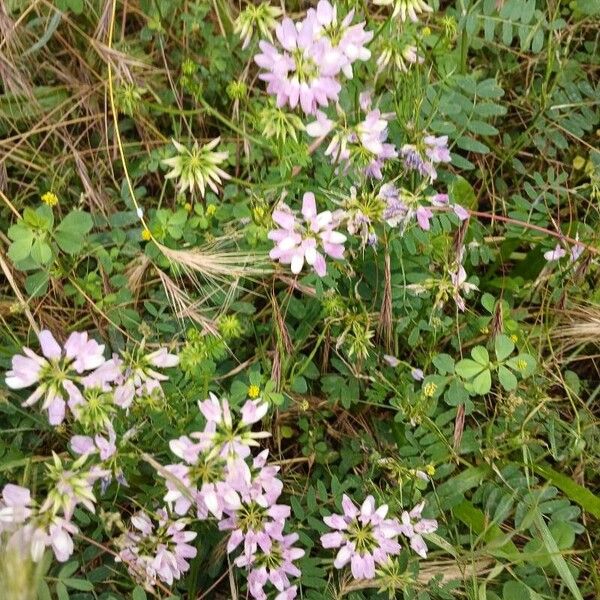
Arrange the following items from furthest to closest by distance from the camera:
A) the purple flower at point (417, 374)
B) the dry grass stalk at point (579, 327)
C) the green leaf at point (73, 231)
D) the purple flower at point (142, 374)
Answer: the dry grass stalk at point (579, 327)
the purple flower at point (417, 374)
the green leaf at point (73, 231)
the purple flower at point (142, 374)

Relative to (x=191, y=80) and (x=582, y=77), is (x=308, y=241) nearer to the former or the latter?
(x=191, y=80)

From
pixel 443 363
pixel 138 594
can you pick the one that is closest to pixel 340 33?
pixel 443 363

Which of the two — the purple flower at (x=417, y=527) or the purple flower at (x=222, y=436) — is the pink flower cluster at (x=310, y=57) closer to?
the purple flower at (x=222, y=436)

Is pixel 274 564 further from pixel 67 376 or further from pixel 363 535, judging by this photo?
pixel 67 376

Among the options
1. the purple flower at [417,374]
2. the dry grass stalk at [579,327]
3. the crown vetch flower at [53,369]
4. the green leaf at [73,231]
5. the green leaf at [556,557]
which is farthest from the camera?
the dry grass stalk at [579,327]

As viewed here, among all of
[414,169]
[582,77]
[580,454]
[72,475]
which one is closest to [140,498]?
[72,475]

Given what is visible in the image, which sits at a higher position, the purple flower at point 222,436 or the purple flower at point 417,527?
the purple flower at point 222,436

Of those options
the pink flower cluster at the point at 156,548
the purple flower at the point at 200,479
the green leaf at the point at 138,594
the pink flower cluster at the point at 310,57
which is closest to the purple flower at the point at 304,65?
the pink flower cluster at the point at 310,57
